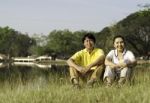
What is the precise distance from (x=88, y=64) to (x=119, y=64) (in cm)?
77

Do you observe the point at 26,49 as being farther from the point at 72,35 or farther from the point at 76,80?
the point at 76,80

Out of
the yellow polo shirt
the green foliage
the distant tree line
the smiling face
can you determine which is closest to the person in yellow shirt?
the yellow polo shirt

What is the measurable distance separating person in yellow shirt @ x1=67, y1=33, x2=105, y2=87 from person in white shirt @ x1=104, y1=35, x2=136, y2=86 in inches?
9.2

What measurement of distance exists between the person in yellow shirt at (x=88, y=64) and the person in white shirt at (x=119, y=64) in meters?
0.23

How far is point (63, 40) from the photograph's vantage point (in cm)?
9619

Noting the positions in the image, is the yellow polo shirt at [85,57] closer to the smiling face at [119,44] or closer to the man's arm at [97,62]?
the man's arm at [97,62]

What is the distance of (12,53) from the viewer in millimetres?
104375

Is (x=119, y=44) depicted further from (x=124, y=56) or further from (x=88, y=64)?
(x=88, y=64)

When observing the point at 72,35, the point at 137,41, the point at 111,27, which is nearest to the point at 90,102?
the point at 111,27

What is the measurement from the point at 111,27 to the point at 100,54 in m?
47.1

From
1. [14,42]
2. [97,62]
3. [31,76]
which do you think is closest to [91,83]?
[97,62]

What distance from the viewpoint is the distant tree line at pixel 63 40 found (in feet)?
212

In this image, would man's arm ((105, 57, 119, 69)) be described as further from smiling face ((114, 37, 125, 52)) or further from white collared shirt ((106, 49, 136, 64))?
smiling face ((114, 37, 125, 52))

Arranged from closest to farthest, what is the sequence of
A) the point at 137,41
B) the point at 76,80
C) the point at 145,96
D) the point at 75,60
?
the point at 145,96 → the point at 76,80 → the point at 75,60 → the point at 137,41
